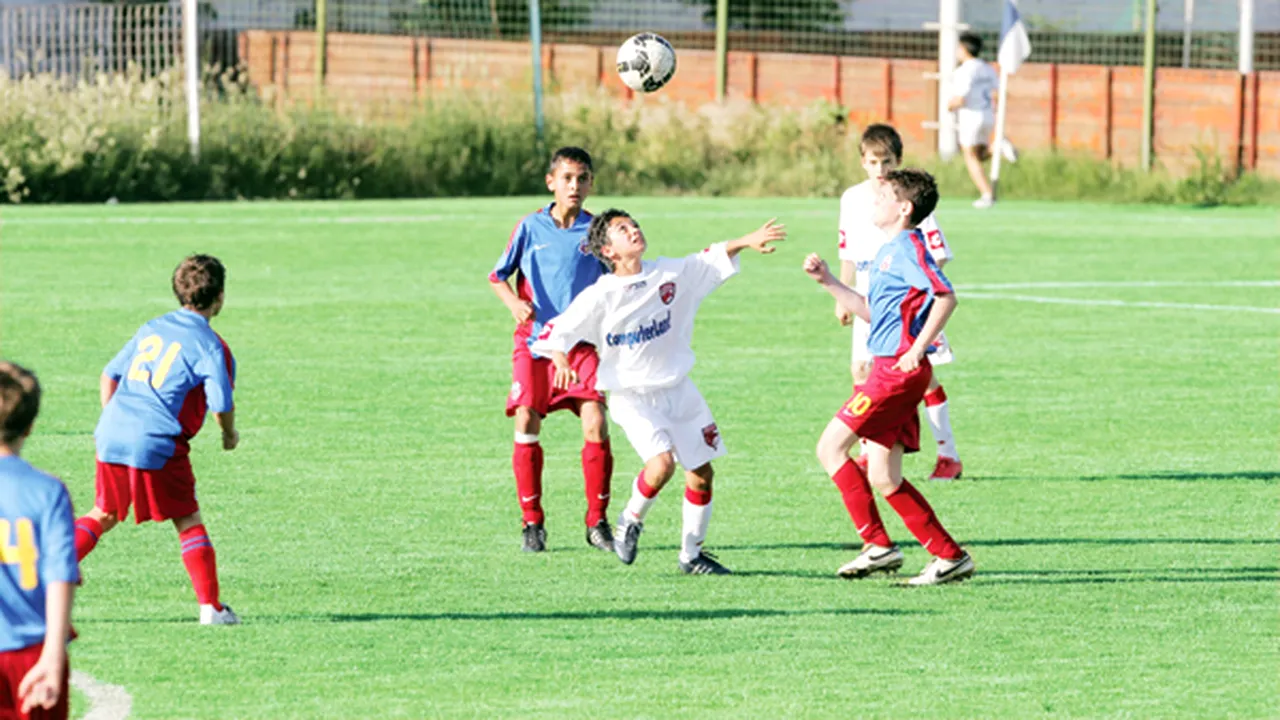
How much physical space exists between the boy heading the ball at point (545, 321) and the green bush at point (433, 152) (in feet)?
63.3

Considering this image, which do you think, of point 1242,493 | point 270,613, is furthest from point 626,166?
point 270,613

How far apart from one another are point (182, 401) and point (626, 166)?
2484 centimetres

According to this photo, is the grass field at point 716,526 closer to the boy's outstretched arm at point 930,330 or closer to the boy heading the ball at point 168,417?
the boy heading the ball at point 168,417

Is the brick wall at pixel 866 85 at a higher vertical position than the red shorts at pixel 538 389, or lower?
higher

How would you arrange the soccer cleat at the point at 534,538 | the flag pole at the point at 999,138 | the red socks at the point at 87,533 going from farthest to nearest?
the flag pole at the point at 999,138 < the soccer cleat at the point at 534,538 < the red socks at the point at 87,533

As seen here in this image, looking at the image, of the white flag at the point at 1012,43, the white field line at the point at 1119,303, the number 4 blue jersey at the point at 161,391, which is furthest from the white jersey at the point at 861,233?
the white flag at the point at 1012,43

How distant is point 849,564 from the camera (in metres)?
8.82

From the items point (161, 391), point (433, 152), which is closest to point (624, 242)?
point (161, 391)

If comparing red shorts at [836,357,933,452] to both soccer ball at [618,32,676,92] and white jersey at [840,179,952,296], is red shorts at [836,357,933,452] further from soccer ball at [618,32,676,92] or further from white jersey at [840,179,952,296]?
soccer ball at [618,32,676,92]

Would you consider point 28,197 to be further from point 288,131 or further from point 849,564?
point 849,564

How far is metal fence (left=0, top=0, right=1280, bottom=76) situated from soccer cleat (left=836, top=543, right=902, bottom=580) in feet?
85.7

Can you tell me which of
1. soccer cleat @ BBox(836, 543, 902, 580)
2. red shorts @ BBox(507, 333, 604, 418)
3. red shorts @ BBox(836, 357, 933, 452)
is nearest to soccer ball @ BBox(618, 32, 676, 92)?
red shorts @ BBox(507, 333, 604, 418)

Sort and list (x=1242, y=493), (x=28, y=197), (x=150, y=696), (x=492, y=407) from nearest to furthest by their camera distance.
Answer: (x=150, y=696)
(x=1242, y=493)
(x=492, y=407)
(x=28, y=197)

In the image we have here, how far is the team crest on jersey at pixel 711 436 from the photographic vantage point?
29.2 ft
